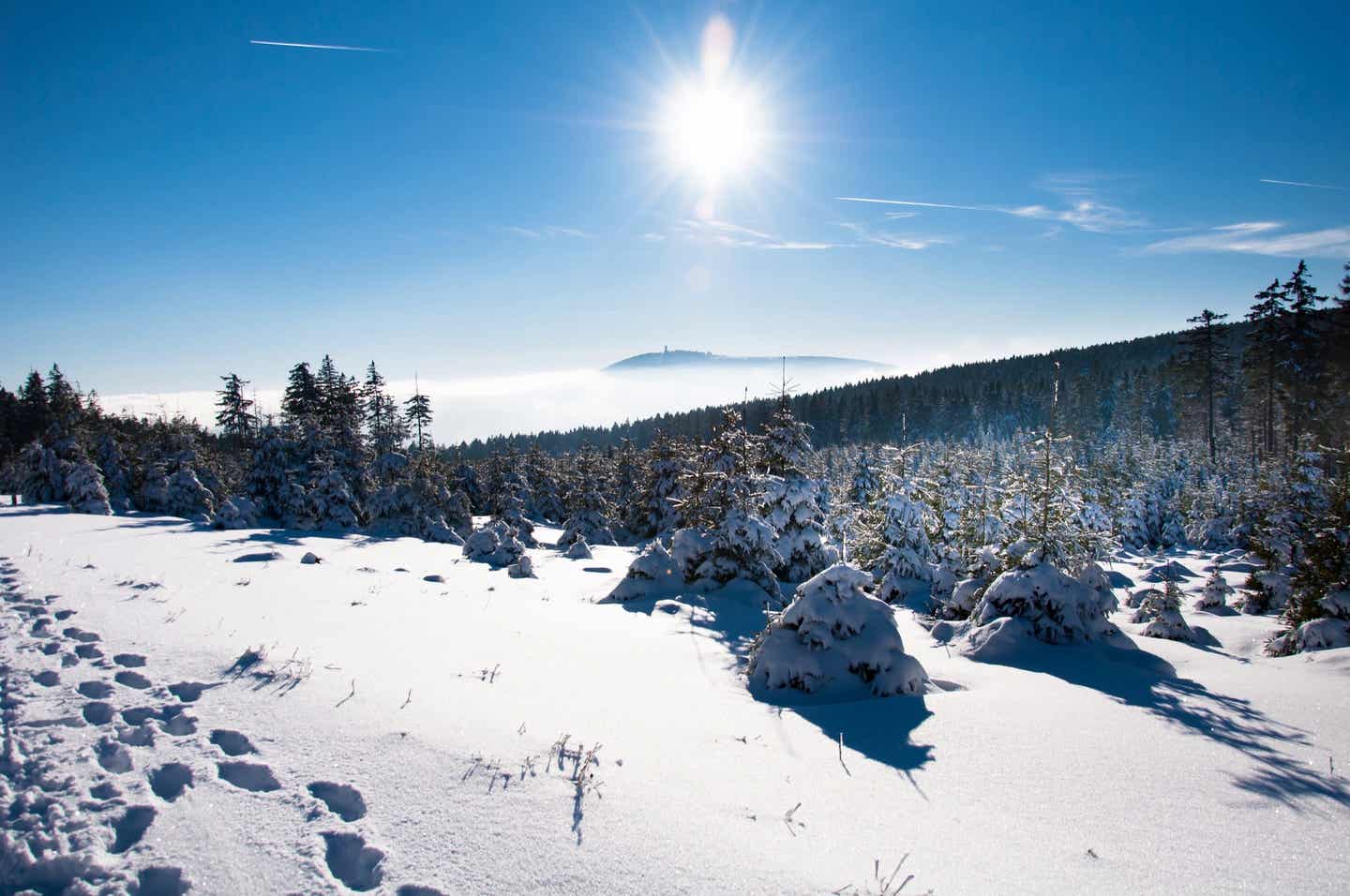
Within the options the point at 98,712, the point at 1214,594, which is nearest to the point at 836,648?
the point at 98,712

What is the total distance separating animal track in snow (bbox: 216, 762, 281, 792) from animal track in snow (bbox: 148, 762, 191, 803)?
0.60 feet

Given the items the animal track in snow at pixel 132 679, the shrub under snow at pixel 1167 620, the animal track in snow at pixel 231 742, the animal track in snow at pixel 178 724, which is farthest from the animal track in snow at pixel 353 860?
the shrub under snow at pixel 1167 620

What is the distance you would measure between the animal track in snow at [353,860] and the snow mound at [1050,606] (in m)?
10.2

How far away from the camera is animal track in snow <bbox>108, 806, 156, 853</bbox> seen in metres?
3.19

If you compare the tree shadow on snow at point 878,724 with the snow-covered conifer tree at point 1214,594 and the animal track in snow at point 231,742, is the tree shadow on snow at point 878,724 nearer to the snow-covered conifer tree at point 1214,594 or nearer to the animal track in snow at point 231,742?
the animal track in snow at point 231,742

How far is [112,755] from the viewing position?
161 inches

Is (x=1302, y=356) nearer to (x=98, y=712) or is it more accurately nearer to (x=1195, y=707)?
(x=1195, y=707)

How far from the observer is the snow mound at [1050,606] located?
33.4ft

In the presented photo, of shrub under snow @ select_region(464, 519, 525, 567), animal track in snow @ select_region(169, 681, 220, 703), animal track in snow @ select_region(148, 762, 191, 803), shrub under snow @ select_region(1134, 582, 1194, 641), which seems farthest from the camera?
shrub under snow @ select_region(464, 519, 525, 567)

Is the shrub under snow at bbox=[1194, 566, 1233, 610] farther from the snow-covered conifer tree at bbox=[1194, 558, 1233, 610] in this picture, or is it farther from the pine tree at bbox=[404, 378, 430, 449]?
the pine tree at bbox=[404, 378, 430, 449]

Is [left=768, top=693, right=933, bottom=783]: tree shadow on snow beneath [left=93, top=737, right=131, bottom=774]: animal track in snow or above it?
beneath

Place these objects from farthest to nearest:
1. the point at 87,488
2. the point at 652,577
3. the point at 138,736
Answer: the point at 87,488
the point at 652,577
the point at 138,736

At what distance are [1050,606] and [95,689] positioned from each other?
13321 mm

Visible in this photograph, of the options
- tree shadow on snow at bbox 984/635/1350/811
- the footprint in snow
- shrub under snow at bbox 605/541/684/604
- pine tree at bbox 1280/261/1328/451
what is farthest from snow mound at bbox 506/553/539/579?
pine tree at bbox 1280/261/1328/451
